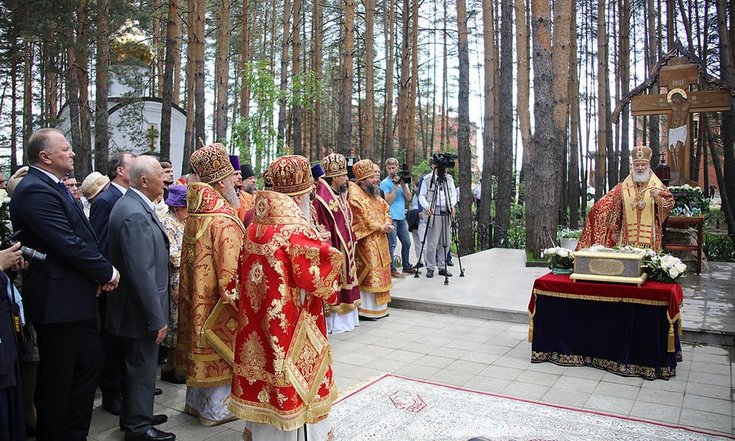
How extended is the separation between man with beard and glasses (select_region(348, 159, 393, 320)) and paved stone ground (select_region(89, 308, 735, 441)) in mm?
512

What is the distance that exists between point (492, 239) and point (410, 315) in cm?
778

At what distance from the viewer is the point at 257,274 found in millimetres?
3213

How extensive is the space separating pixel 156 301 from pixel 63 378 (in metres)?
0.69

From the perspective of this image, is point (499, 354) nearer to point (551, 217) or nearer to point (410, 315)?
point (410, 315)

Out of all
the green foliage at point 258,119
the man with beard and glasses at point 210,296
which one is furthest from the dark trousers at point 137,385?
the green foliage at point 258,119

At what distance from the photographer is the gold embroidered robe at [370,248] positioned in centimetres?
730

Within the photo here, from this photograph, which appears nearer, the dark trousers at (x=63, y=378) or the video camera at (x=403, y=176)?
the dark trousers at (x=63, y=378)

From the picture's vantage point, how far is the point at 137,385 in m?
3.69

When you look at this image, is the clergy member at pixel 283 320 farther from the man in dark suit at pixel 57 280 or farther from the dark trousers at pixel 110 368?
the dark trousers at pixel 110 368

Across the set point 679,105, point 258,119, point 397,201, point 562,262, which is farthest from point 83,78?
point 679,105

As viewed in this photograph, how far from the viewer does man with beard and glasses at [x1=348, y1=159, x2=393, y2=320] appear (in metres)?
7.31

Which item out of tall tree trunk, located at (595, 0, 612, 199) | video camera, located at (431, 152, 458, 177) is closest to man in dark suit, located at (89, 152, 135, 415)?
video camera, located at (431, 152, 458, 177)

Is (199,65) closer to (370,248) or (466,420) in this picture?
(370,248)

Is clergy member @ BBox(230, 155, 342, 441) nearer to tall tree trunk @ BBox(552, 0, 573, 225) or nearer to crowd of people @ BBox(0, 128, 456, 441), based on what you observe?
crowd of people @ BBox(0, 128, 456, 441)
